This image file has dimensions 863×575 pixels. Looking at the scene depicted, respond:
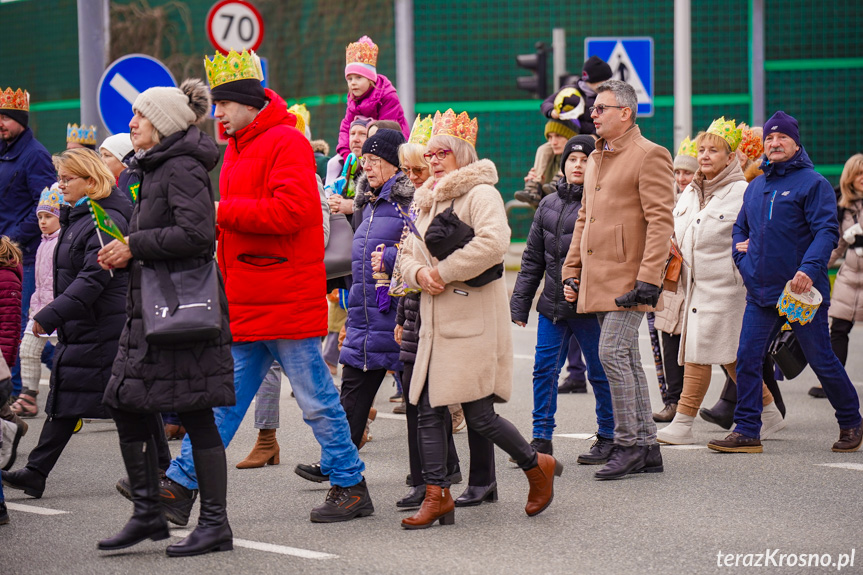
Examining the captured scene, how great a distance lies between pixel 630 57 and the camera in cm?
1459

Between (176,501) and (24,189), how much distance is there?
541cm

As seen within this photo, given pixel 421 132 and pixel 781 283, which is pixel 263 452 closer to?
pixel 421 132

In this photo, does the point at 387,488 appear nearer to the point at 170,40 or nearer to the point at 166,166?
the point at 166,166

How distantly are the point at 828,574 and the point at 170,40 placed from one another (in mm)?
20154

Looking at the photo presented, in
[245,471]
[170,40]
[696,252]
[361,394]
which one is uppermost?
[170,40]

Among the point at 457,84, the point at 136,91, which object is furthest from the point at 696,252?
the point at 457,84

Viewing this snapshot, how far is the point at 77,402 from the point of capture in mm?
6781

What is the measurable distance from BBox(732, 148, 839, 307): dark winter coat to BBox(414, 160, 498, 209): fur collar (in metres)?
2.36

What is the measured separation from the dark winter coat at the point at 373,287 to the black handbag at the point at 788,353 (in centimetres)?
255

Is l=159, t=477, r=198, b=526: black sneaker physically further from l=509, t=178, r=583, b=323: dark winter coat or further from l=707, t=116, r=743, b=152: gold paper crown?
l=707, t=116, r=743, b=152: gold paper crown

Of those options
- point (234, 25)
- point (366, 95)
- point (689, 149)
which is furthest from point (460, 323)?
point (234, 25)

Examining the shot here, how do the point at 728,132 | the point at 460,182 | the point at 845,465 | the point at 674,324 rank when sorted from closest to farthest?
1. the point at 460,182
2. the point at 845,465
3. the point at 728,132
4. the point at 674,324

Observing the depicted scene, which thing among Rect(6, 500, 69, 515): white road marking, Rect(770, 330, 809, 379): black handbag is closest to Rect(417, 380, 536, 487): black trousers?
Rect(6, 500, 69, 515): white road marking

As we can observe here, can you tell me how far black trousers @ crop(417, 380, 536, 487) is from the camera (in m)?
6.05
